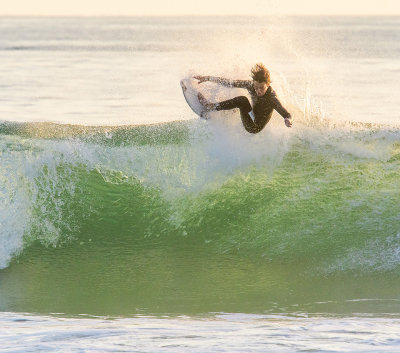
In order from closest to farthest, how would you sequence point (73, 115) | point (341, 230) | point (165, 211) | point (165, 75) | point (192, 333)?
point (192, 333) < point (341, 230) < point (165, 211) < point (73, 115) < point (165, 75)

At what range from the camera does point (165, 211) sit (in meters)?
10.6

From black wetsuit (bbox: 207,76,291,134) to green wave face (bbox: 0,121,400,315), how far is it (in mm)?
444

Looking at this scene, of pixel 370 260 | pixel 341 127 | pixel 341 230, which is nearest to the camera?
pixel 370 260

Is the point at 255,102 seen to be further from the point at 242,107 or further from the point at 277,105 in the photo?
the point at 277,105

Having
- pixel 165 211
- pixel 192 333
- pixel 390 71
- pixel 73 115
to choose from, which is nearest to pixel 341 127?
pixel 165 211

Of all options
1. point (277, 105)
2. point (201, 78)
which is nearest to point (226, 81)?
point (201, 78)

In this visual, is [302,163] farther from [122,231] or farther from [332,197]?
[122,231]

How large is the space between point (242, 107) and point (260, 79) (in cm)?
49

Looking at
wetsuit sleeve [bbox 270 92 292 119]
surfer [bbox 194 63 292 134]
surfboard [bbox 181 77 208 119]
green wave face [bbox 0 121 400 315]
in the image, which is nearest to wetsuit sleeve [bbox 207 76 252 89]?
surfer [bbox 194 63 292 134]

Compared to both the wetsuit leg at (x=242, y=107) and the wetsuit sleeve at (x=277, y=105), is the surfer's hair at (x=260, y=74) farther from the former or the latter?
the wetsuit leg at (x=242, y=107)

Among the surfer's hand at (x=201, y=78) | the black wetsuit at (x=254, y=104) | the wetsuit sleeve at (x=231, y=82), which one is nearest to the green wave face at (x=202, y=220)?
the black wetsuit at (x=254, y=104)

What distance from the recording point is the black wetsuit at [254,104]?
398 inches

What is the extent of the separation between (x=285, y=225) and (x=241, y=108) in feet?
4.78

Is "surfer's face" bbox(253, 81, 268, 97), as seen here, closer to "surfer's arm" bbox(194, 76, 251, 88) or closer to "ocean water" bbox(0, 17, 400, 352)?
"surfer's arm" bbox(194, 76, 251, 88)
